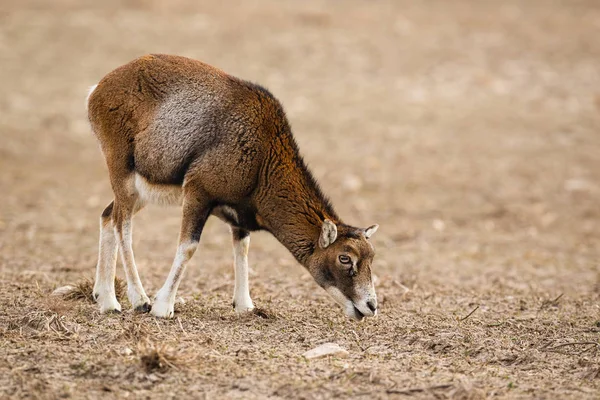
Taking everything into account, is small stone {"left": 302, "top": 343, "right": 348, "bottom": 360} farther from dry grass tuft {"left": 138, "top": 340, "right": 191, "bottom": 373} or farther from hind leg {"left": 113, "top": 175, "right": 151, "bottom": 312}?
hind leg {"left": 113, "top": 175, "right": 151, "bottom": 312}

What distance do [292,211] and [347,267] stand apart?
789mm

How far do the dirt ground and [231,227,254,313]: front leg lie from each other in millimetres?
205

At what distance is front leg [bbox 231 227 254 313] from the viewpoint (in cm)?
943

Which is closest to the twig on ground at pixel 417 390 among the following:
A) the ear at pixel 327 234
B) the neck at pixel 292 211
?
the ear at pixel 327 234

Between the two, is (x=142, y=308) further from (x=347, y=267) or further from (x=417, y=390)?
(x=417, y=390)

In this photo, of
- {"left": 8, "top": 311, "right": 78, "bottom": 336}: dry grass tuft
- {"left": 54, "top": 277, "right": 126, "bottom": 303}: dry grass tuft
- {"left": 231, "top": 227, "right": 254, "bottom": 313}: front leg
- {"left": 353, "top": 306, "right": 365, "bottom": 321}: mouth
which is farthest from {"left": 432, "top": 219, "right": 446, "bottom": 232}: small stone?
{"left": 8, "top": 311, "right": 78, "bottom": 336}: dry grass tuft

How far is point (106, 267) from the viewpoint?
9328 mm

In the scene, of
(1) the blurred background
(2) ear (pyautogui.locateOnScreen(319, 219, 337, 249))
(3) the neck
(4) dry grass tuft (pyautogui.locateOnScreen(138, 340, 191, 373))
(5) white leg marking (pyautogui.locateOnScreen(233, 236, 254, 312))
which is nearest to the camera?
(4) dry grass tuft (pyautogui.locateOnScreen(138, 340, 191, 373))

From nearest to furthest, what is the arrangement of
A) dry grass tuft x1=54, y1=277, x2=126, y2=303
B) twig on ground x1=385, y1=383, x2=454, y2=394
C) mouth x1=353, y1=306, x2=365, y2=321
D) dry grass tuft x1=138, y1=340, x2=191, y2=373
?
twig on ground x1=385, y1=383, x2=454, y2=394, dry grass tuft x1=138, y1=340, x2=191, y2=373, mouth x1=353, y1=306, x2=365, y2=321, dry grass tuft x1=54, y1=277, x2=126, y2=303

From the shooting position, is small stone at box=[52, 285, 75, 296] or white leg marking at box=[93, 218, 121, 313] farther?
small stone at box=[52, 285, 75, 296]

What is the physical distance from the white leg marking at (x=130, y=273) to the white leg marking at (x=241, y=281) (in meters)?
0.93

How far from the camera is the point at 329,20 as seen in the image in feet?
86.9

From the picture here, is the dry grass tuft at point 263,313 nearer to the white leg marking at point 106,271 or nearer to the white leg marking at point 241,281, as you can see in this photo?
the white leg marking at point 241,281

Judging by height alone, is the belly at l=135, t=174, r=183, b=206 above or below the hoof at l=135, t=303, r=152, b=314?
above
